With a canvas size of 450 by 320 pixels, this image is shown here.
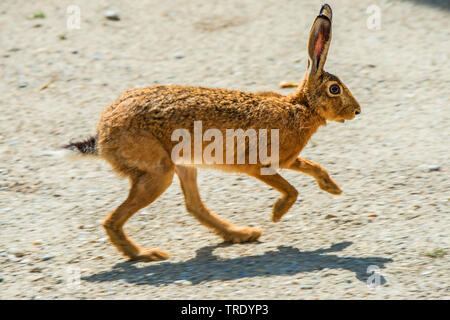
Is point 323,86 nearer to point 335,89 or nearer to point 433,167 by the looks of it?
point 335,89

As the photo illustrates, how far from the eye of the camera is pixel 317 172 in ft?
19.0

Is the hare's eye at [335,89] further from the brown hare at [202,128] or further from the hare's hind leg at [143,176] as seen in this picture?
the hare's hind leg at [143,176]

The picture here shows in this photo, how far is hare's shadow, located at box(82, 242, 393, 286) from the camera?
497 cm

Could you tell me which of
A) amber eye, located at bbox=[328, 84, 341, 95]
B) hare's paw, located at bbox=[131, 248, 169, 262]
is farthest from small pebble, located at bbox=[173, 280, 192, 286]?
amber eye, located at bbox=[328, 84, 341, 95]

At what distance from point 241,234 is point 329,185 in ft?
2.86

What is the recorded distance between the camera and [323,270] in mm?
4934

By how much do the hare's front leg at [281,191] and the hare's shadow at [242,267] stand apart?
0.31 metres

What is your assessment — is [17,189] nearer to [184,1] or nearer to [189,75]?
[189,75]

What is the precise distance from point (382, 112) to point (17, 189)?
4123mm

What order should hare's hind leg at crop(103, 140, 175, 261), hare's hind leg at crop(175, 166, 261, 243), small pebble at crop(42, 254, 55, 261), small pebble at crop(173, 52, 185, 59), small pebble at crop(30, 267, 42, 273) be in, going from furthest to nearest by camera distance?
small pebble at crop(173, 52, 185, 59)
hare's hind leg at crop(175, 166, 261, 243)
small pebble at crop(42, 254, 55, 261)
small pebble at crop(30, 267, 42, 273)
hare's hind leg at crop(103, 140, 175, 261)

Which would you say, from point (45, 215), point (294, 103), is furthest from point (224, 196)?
point (45, 215)

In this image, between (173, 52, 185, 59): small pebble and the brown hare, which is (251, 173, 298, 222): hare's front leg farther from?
(173, 52, 185, 59): small pebble

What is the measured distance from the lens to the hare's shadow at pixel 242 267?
497 centimetres

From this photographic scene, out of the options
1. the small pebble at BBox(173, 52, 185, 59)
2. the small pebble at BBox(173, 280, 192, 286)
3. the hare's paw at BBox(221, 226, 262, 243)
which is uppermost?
the small pebble at BBox(173, 52, 185, 59)
